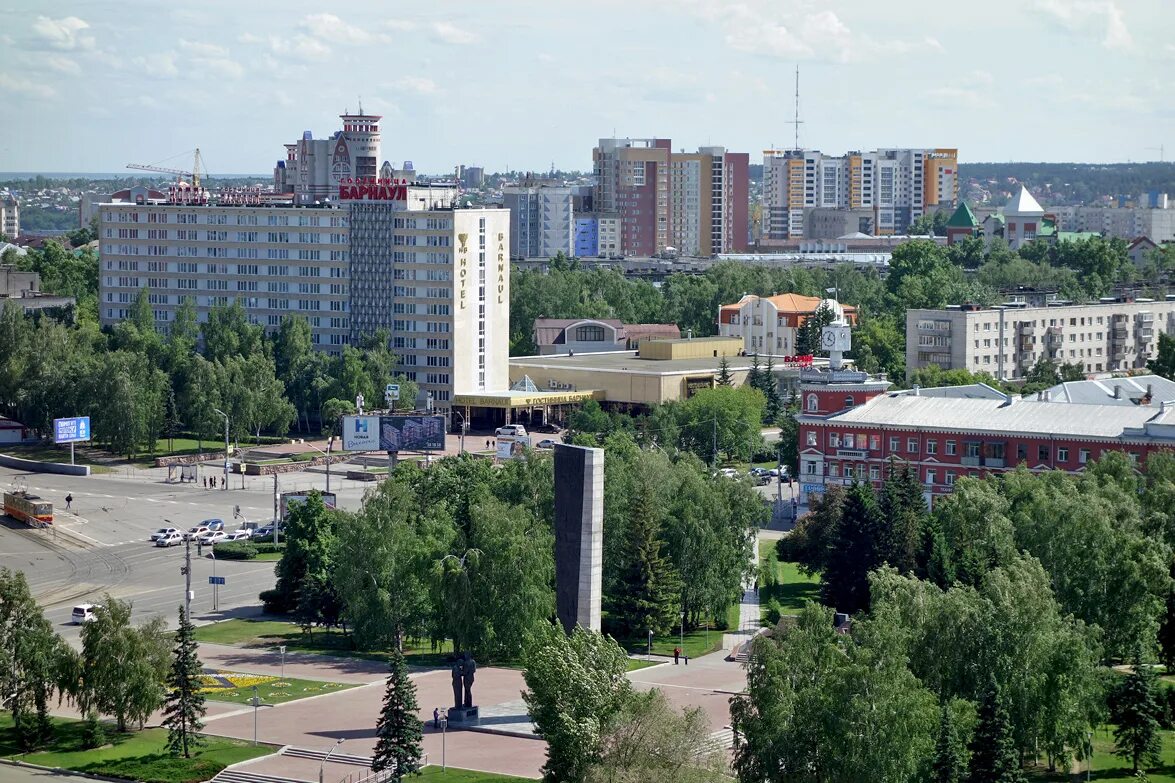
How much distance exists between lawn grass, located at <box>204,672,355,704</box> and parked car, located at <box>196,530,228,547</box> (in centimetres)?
2817

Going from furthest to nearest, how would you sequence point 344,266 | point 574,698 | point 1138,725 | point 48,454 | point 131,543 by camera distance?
point 344,266 < point 48,454 < point 131,543 < point 1138,725 < point 574,698

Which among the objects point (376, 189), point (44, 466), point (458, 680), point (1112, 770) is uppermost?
point (376, 189)

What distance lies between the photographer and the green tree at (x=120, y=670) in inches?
2525

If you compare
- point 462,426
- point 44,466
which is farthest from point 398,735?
point 462,426

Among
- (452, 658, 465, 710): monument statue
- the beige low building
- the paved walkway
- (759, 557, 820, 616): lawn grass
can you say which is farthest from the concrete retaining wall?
(452, 658, 465, 710): monument statue

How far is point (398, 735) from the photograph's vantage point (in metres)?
57.7

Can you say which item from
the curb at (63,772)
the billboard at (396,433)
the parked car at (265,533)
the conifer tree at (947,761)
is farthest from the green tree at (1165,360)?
the curb at (63,772)

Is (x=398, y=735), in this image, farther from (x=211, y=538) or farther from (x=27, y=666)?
(x=211, y=538)

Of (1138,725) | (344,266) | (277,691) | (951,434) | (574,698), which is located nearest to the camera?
(574,698)

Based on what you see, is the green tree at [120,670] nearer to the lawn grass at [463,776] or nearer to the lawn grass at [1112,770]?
the lawn grass at [463,776]

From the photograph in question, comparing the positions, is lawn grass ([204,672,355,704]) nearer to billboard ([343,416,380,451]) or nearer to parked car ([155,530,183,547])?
parked car ([155,530,183,547])

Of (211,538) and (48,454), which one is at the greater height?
(48,454)

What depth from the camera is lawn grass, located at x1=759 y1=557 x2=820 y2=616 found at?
277ft

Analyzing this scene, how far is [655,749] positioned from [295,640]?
29145 mm
